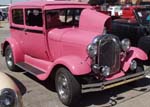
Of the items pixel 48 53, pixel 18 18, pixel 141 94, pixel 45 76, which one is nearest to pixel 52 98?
pixel 45 76

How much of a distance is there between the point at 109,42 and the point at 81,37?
0.55 meters

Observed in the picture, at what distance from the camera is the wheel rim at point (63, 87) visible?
600 cm

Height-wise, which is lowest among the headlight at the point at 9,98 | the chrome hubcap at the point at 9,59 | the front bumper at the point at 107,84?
the chrome hubcap at the point at 9,59

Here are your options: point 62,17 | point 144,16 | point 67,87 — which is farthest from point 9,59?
point 144,16

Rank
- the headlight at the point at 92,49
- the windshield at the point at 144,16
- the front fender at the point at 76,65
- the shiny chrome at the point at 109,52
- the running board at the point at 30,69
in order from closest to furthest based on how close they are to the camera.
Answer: the front fender at the point at 76,65, the headlight at the point at 92,49, the shiny chrome at the point at 109,52, the running board at the point at 30,69, the windshield at the point at 144,16

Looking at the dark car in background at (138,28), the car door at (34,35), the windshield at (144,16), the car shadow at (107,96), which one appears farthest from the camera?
the windshield at (144,16)

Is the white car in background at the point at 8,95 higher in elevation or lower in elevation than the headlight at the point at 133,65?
higher

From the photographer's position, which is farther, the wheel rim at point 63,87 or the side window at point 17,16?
the side window at point 17,16

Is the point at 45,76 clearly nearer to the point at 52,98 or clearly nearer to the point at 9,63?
the point at 52,98

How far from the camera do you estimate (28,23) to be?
7.84m

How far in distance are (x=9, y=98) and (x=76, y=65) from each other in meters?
2.40

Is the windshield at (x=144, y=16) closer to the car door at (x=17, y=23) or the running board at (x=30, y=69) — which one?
the car door at (x=17, y=23)

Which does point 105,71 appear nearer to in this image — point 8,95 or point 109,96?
point 109,96

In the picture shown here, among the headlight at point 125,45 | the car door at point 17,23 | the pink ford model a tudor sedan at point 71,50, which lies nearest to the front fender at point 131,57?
the pink ford model a tudor sedan at point 71,50
